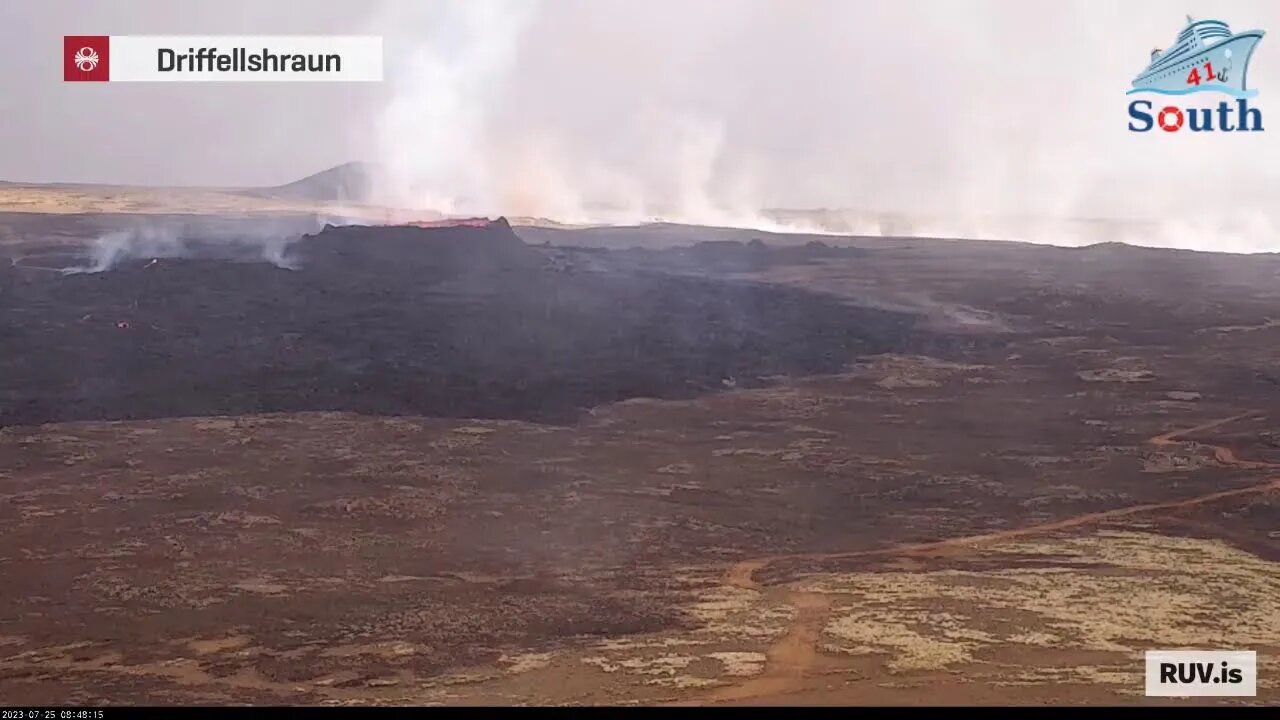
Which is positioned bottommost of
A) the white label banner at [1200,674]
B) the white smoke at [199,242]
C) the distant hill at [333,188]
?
the white label banner at [1200,674]

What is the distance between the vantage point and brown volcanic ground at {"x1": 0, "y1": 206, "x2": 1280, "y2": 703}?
442 inches

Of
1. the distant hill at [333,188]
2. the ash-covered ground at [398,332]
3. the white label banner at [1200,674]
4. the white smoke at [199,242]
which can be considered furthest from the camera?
the distant hill at [333,188]

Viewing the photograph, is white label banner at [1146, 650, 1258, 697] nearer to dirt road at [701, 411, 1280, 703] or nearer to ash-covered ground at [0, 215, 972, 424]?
dirt road at [701, 411, 1280, 703]

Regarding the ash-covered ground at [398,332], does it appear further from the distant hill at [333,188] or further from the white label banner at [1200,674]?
the white label banner at [1200,674]

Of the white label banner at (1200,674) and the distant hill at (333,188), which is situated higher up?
the distant hill at (333,188)

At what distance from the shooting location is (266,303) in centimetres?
2795

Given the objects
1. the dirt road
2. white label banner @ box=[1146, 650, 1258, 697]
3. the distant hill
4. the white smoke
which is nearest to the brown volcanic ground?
the dirt road

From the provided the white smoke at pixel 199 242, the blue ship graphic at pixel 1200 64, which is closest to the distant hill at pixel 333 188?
the white smoke at pixel 199 242

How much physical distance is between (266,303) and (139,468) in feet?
33.2

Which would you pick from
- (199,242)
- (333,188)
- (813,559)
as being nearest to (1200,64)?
(813,559)

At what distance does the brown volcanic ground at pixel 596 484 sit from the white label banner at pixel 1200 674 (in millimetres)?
263

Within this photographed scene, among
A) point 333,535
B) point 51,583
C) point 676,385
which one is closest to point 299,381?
point 676,385

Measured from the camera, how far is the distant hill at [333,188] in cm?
4062

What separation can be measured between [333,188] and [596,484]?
123 ft
